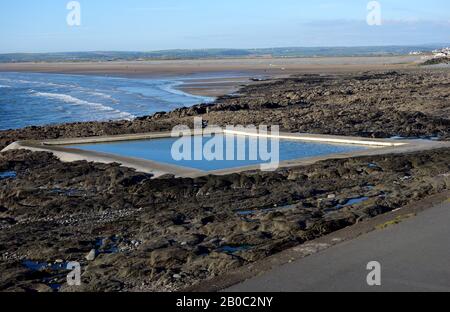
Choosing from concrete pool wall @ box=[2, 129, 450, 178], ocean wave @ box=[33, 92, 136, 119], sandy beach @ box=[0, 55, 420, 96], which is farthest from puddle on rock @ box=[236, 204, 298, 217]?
sandy beach @ box=[0, 55, 420, 96]

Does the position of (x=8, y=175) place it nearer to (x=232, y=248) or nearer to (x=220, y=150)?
(x=220, y=150)

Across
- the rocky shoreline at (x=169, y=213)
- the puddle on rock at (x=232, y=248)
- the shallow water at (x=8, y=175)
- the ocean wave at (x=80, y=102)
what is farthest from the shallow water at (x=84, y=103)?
the puddle on rock at (x=232, y=248)

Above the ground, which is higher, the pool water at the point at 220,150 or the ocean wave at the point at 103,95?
the pool water at the point at 220,150

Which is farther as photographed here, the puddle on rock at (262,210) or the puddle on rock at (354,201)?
the puddle on rock at (354,201)

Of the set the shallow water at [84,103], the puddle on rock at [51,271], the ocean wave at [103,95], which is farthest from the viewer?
the ocean wave at [103,95]

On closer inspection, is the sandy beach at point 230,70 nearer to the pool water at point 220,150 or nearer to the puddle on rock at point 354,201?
the pool water at point 220,150
